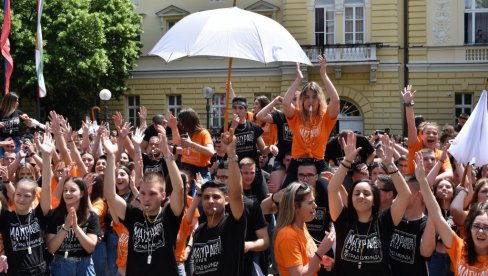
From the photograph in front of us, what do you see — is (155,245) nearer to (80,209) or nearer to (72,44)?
(80,209)

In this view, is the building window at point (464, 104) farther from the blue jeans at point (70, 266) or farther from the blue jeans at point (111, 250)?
the blue jeans at point (70, 266)

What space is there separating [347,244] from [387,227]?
396 mm

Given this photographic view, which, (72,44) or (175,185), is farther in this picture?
(72,44)

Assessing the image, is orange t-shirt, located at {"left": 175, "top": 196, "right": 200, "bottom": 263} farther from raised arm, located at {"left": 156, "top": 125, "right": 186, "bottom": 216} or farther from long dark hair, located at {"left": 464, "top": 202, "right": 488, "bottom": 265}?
long dark hair, located at {"left": 464, "top": 202, "right": 488, "bottom": 265}

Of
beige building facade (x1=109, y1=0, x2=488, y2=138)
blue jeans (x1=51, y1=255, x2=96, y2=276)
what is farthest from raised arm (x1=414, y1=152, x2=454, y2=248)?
beige building facade (x1=109, y1=0, x2=488, y2=138)

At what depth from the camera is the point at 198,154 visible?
9688mm

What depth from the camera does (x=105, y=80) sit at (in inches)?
1253

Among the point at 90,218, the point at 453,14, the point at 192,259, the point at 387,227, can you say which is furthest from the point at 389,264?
the point at 453,14

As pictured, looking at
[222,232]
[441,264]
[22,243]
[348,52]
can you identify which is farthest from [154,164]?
[348,52]

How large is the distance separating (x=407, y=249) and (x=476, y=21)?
25.9m

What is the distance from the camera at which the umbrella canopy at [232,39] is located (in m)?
7.43

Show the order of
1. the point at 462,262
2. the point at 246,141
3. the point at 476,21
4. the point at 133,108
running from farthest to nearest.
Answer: the point at 133,108 → the point at 476,21 → the point at 246,141 → the point at 462,262

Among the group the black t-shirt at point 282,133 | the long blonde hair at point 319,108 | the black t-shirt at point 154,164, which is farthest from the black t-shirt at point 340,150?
the black t-shirt at point 154,164

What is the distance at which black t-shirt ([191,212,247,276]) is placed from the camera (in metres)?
6.14
